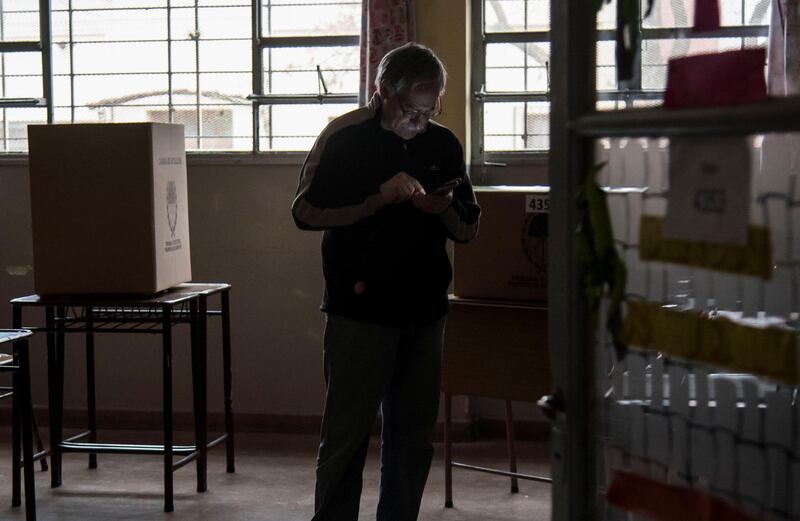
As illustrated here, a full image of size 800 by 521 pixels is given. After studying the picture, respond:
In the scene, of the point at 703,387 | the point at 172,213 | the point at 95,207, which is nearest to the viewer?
the point at 703,387

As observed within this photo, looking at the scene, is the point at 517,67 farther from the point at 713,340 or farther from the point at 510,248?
the point at 713,340

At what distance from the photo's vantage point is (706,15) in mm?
1100

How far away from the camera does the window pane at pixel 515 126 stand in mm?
4410

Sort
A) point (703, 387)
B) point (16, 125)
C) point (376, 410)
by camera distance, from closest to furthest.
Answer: point (703, 387) < point (376, 410) < point (16, 125)

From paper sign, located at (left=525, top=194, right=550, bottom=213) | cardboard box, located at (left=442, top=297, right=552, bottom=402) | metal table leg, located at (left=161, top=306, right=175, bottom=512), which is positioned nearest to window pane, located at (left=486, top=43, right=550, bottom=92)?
paper sign, located at (left=525, top=194, right=550, bottom=213)

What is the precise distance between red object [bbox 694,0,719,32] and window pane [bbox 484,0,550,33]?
3308mm

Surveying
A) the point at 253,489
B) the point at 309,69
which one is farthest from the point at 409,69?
the point at 309,69

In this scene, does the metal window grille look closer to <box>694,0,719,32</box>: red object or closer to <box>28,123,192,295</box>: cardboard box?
<box>694,0,719,32</box>: red object

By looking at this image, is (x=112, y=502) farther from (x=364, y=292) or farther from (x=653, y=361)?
(x=653, y=361)

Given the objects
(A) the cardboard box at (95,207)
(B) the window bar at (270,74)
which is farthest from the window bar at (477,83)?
(A) the cardboard box at (95,207)

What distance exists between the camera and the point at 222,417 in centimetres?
462

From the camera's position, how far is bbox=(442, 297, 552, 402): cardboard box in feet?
10.9

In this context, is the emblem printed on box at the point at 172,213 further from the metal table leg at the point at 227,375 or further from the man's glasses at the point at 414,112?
the man's glasses at the point at 414,112

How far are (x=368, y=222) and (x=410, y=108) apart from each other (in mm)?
300
